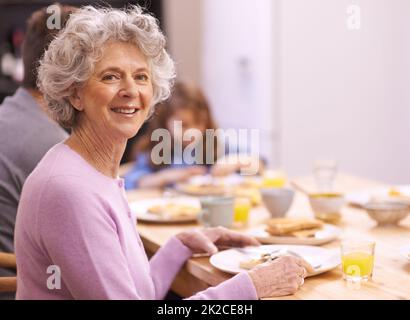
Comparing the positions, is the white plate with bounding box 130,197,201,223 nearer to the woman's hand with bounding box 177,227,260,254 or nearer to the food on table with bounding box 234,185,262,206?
the food on table with bounding box 234,185,262,206

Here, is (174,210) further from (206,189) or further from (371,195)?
(371,195)

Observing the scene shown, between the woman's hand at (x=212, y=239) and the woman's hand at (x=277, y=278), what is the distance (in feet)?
0.88

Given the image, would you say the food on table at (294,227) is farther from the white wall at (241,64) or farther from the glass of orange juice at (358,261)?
the white wall at (241,64)

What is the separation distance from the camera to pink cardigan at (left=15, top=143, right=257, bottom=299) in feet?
3.77

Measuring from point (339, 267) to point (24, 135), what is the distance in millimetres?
819

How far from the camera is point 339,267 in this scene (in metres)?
1.40

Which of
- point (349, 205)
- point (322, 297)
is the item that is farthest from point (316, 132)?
point (322, 297)

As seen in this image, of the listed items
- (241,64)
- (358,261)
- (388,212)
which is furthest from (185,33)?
(358,261)

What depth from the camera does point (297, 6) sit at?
10.8 ft

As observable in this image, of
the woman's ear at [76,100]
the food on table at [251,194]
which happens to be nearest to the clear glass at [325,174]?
the food on table at [251,194]

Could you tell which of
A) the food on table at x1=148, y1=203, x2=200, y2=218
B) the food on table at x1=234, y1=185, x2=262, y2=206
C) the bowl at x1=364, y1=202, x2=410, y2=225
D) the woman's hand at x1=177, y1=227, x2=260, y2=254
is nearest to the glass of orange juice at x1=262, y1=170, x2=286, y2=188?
the food on table at x1=234, y1=185, x2=262, y2=206

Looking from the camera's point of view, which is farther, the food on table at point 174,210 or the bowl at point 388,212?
the food on table at point 174,210

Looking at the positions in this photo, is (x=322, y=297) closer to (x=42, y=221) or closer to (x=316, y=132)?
(x=42, y=221)

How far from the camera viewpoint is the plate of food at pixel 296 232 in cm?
156
